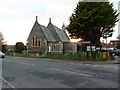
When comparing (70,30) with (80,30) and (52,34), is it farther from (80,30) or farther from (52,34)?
(52,34)

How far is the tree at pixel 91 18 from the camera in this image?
23.9 m

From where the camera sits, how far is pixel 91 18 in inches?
930

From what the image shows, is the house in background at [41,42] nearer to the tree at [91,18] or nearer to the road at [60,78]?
the tree at [91,18]

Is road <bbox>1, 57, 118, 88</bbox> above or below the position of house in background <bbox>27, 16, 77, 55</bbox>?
below

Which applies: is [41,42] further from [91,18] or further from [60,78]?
[60,78]

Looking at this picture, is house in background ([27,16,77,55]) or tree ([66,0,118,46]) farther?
house in background ([27,16,77,55])

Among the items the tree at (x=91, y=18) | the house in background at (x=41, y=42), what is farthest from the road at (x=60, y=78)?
the house in background at (x=41, y=42)

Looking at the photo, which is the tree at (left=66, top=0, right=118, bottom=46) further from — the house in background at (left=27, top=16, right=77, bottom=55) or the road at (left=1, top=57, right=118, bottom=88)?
the house in background at (left=27, top=16, right=77, bottom=55)

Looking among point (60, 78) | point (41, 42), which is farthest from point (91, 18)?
point (41, 42)

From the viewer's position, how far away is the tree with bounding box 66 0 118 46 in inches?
939

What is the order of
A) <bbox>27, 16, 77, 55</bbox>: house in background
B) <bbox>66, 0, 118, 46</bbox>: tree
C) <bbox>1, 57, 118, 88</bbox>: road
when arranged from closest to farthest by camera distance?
<bbox>1, 57, 118, 88</bbox>: road < <bbox>66, 0, 118, 46</bbox>: tree < <bbox>27, 16, 77, 55</bbox>: house in background

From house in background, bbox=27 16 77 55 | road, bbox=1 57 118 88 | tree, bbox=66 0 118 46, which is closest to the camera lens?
road, bbox=1 57 118 88

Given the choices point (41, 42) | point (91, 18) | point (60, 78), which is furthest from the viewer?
point (41, 42)

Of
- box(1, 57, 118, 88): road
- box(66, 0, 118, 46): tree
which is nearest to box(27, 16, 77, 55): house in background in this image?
box(66, 0, 118, 46): tree
